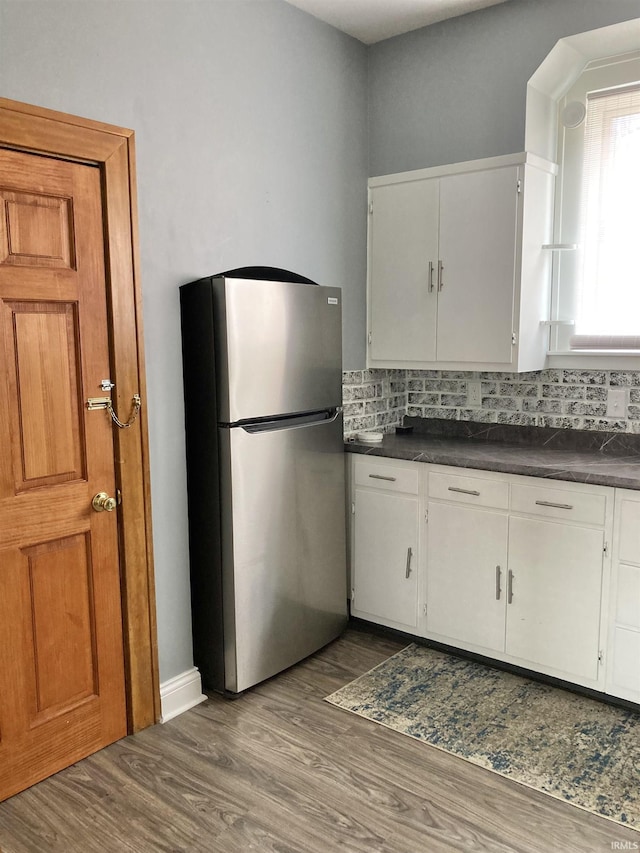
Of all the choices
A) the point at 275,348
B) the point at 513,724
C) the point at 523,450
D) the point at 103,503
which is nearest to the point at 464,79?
the point at 275,348

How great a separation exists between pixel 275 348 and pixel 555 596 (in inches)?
57.2

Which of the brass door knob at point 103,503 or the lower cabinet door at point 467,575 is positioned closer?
the brass door knob at point 103,503

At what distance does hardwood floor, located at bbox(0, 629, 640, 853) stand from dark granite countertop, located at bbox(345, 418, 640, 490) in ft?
3.57

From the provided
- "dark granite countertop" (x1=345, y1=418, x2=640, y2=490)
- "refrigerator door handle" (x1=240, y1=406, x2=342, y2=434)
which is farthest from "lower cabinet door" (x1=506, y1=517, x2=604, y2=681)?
"refrigerator door handle" (x1=240, y1=406, x2=342, y2=434)

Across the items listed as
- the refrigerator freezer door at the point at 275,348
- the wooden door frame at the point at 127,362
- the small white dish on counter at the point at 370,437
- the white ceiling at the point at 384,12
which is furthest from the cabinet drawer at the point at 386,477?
the white ceiling at the point at 384,12

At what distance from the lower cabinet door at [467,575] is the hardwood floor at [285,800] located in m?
0.64

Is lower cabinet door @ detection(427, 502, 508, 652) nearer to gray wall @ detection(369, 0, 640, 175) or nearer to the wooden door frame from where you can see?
the wooden door frame

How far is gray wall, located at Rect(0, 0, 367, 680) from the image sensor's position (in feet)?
7.44

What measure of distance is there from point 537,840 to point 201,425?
5.65 ft

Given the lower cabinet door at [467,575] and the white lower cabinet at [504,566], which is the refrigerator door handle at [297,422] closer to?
the white lower cabinet at [504,566]

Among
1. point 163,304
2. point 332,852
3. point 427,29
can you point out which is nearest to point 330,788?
point 332,852

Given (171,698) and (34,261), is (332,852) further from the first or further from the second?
(34,261)

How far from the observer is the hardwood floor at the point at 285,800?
2047 millimetres

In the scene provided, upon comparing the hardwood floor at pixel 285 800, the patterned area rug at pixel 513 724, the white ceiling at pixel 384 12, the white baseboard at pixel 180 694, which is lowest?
the hardwood floor at pixel 285 800
